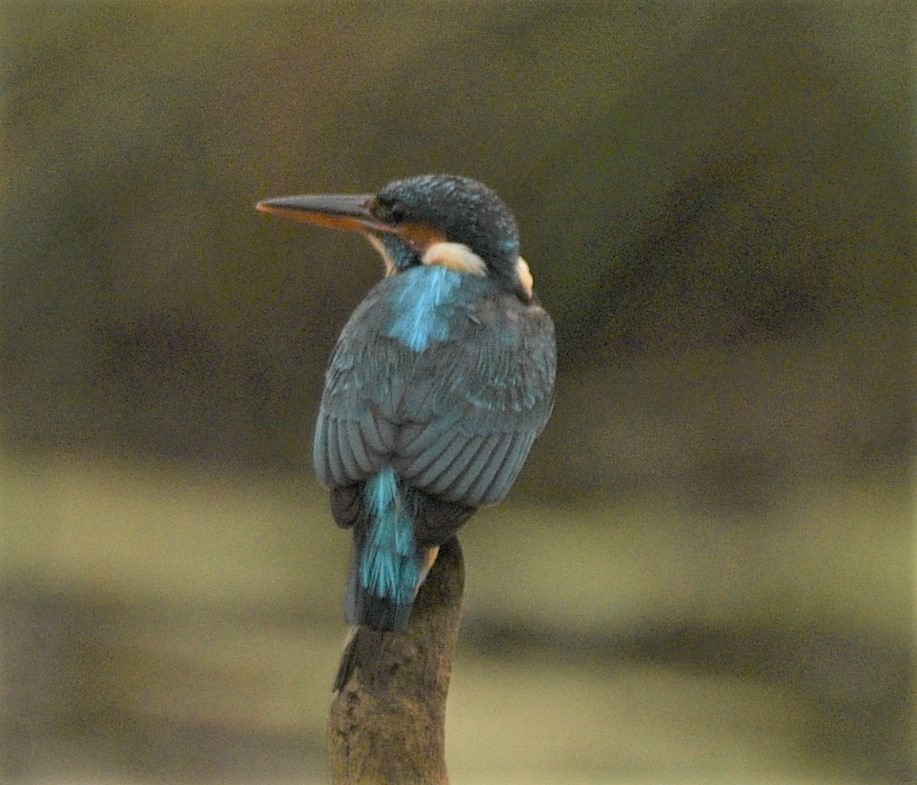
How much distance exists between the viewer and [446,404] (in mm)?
1464

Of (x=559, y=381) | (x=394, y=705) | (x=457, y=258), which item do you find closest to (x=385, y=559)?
(x=394, y=705)

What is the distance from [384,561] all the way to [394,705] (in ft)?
0.56

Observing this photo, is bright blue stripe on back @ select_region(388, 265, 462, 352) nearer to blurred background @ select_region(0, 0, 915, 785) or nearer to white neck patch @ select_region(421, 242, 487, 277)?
white neck patch @ select_region(421, 242, 487, 277)

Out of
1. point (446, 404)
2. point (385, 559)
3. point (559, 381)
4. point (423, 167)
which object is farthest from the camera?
point (559, 381)

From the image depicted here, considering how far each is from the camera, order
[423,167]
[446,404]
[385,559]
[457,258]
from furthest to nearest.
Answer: [423,167] < [457,258] < [446,404] < [385,559]

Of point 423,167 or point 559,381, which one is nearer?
point 423,167

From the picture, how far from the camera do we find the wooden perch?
4.49 feet

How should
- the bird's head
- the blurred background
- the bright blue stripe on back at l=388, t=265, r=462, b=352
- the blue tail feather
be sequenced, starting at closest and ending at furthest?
the blue tail feather
the bright blue stripe on back at l=388, t=265, r=462, b=352
the bird's head
the blurred background

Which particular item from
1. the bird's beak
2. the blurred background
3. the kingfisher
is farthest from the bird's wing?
the blurred background

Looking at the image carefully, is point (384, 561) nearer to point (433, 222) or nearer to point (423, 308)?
point (423, 308)

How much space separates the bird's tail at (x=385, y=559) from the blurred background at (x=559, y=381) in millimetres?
1202

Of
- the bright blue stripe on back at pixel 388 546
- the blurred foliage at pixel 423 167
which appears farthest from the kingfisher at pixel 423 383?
the blurred foliage at pixel 423 167

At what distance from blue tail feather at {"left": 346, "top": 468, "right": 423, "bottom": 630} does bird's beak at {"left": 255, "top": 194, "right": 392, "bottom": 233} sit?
43 centimetres

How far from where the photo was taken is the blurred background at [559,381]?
2662 millimetres
